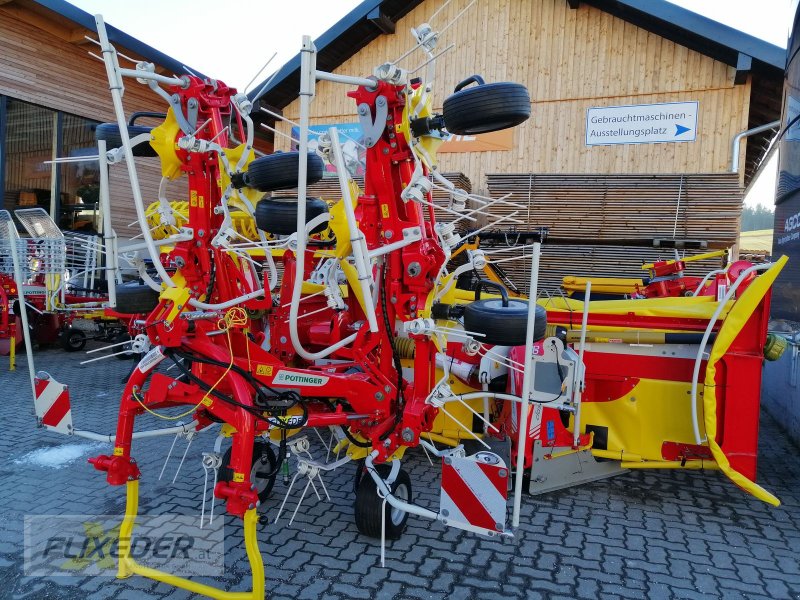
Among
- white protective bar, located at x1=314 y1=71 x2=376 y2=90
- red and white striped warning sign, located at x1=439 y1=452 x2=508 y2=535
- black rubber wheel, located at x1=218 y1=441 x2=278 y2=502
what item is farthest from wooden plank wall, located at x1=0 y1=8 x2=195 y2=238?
red and white striped warning sign, located at x1=439 y1=452 x2=508 y2=535

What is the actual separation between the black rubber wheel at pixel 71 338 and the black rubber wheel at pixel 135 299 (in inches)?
263

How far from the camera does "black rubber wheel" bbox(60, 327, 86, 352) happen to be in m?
8.86

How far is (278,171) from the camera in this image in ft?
10.2

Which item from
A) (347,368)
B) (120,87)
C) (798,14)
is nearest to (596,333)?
(347,368)

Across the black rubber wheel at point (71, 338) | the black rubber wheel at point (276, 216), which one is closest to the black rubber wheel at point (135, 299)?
the black rubber wheel at point (276, 216)

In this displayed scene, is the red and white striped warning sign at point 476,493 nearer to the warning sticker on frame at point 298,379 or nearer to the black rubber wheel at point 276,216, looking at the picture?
the warning sticker on frame at point 298,379

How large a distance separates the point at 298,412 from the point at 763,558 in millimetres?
2855

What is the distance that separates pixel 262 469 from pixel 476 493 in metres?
1.67

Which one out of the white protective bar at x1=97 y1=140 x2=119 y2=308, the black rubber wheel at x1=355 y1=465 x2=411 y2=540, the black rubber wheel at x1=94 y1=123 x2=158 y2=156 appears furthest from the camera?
the black rubber wheel at x1=94 y1=123 x2=158 y2=156

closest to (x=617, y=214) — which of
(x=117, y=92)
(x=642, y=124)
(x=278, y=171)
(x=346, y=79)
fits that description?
(x=642, y=124)

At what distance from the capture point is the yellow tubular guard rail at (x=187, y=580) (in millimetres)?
2553

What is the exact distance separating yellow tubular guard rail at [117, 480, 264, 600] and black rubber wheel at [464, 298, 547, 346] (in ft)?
4.59

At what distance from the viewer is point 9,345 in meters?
7.91

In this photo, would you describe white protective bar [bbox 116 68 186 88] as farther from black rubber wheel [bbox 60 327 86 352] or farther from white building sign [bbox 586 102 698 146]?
white building sign [bbox 586 102 698 146]
